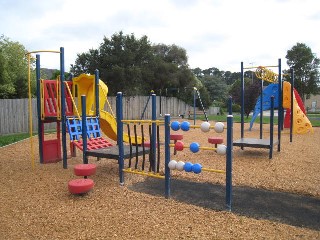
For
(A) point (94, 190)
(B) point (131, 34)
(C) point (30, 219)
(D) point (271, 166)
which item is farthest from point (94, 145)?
(B) point (131, 34)

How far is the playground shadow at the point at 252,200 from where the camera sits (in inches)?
164

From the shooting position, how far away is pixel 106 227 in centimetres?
383

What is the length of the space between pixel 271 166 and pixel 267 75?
511 centimetres

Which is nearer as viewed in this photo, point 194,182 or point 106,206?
point 106,206

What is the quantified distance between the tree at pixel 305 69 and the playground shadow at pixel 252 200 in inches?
1579

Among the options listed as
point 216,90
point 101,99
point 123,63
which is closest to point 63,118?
point 101,99

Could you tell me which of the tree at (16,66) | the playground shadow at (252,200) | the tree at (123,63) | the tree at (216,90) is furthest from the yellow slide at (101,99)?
the tree at (216,90)

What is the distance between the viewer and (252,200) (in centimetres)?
489

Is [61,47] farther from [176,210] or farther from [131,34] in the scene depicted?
[131,34]

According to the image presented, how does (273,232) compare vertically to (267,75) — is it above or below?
below

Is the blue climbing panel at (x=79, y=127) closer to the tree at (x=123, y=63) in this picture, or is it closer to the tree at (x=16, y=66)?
the tree at (x=16, y=66)

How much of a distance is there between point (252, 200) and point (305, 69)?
41.6 meters

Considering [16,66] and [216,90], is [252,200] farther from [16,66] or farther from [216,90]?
[216,90]

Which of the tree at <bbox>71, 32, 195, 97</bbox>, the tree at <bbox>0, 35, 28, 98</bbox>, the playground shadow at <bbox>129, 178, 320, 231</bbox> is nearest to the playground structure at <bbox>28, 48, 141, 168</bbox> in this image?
the playground shadow at <bbox>129, 178, 320, 231</bbox>
